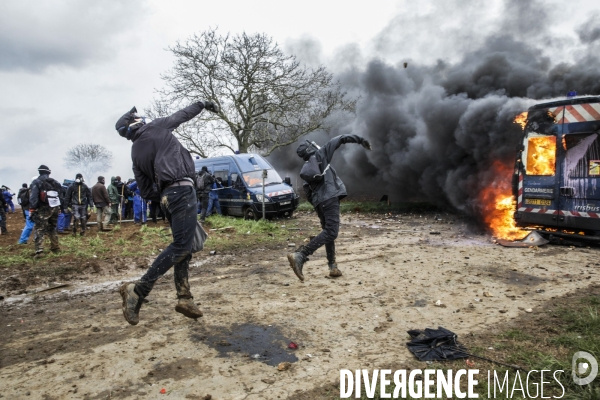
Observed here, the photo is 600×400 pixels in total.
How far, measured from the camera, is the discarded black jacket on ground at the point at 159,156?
3.59 metres

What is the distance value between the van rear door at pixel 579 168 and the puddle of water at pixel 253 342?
6.58 meters

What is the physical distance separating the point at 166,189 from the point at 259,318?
1607 millimetres

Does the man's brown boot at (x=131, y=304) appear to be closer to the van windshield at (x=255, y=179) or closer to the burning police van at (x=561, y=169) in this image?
the burning police van at (x=561, y=169)

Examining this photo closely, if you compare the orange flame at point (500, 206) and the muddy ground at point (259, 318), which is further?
the orange flame at point (500, 206)

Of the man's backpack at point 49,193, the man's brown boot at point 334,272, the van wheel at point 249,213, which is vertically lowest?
the man's brown boot at point 334,272

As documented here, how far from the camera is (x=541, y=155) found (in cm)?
808

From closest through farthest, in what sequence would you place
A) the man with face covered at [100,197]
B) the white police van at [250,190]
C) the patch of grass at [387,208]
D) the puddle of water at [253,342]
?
the puddle of water at [253,342]
the man with face covered at [100,197]
the white police van at [250,190]
the patch of grass at [387,208]

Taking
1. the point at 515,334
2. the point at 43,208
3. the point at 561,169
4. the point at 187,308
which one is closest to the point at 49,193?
the point at 43,208

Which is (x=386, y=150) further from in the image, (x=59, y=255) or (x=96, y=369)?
(x=96, y=369)

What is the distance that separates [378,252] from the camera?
750cm

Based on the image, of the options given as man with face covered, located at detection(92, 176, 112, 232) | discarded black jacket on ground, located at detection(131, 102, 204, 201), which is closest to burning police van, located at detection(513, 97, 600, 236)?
discarded black jacket on ground, located at detection(131, 102, 204, 201)

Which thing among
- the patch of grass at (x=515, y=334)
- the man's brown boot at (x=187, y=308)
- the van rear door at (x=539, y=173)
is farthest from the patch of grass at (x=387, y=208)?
the man's brown boot at (x=187, y=308)

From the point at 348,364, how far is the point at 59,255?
7222 millimetres

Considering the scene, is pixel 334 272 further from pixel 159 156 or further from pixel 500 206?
pixel 500 206
